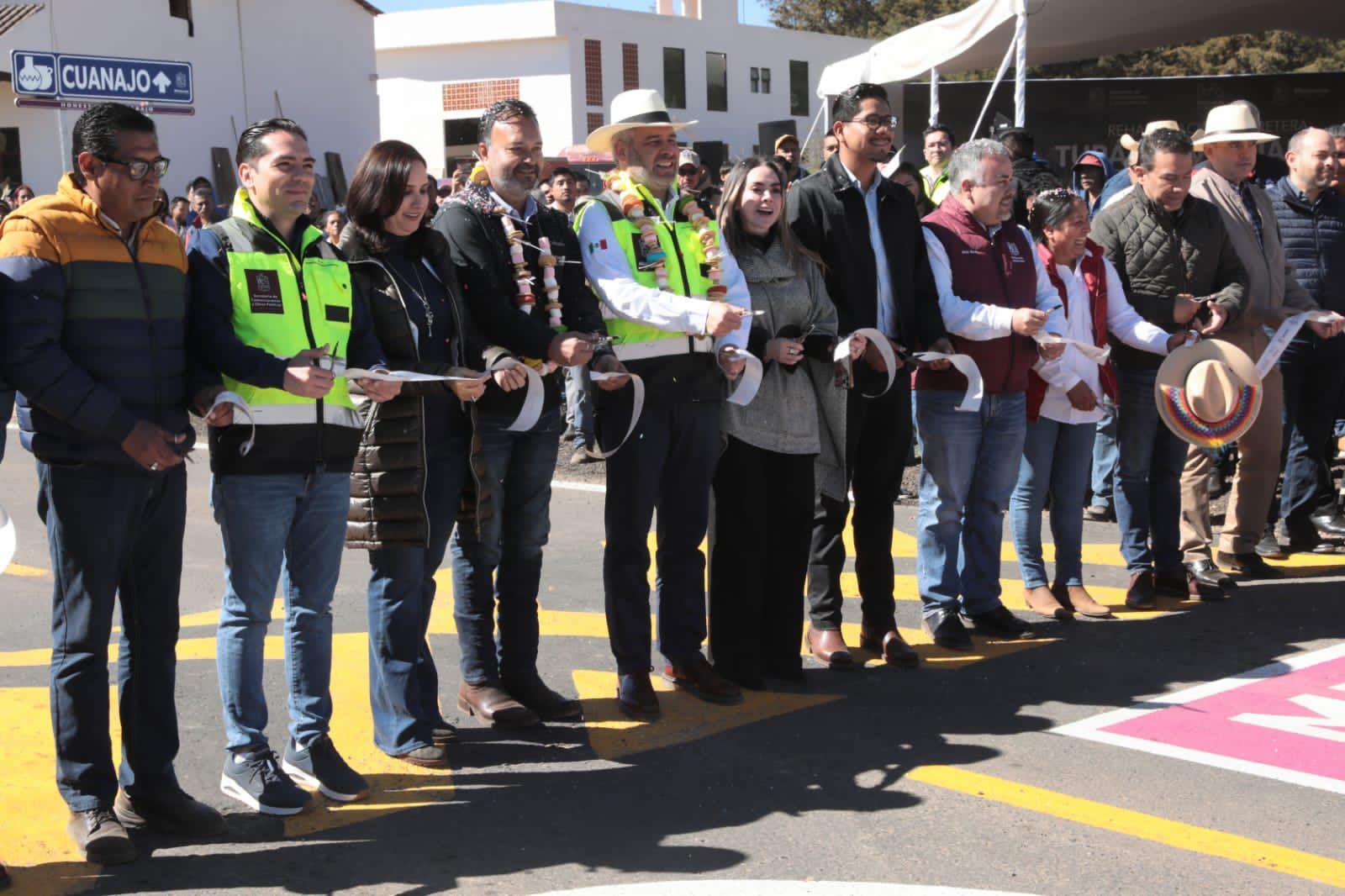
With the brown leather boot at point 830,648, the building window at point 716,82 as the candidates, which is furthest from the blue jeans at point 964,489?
the building window at point 716,82

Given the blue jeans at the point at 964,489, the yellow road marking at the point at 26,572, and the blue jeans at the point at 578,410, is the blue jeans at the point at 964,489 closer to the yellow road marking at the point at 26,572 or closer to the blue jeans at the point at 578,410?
the yellow road marking at the point at 26,572

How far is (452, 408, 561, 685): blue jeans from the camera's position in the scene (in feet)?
18.7

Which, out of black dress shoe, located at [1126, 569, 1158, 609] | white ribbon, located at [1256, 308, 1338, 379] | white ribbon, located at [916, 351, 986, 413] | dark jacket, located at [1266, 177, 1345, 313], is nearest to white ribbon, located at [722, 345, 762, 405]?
white ribbon, located at [916, 351, 986, 413]

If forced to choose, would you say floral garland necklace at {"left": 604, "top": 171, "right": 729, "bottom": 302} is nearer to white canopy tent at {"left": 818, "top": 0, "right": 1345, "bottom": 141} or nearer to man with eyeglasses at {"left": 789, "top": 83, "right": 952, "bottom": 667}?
man with eyeglasses at {"left": 789, "top": 83, "right": 952, "bottom": 667}

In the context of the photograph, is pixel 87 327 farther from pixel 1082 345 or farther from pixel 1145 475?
pixel 1145 475

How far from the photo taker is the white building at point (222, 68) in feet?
112

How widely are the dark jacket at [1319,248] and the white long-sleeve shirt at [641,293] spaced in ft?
14.3

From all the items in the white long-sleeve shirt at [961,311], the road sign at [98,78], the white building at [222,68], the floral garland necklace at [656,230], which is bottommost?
the white long-sleeve shirt at [961,311]

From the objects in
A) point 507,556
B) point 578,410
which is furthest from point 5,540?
point 578,410

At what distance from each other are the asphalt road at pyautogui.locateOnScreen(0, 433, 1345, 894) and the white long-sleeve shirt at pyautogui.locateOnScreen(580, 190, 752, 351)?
1.55 metres

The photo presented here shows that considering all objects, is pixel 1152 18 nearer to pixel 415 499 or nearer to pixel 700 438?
pixel 700 438

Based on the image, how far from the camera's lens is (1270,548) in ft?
29.5

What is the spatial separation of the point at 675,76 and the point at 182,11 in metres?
24.1

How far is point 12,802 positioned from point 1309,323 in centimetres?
714
